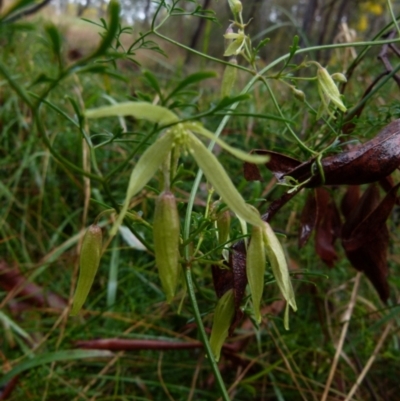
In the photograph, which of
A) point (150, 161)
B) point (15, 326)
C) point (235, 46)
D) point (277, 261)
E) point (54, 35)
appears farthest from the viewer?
point (15, 326)

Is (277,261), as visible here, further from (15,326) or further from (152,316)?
(15,326)

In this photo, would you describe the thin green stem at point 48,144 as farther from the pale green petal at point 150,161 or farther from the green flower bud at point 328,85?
the green flower bud at point 328,85

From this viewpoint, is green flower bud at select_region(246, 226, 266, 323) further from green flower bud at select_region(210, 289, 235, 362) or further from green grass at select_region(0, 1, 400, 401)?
green grass at select_region(0, 1, 400, 401)

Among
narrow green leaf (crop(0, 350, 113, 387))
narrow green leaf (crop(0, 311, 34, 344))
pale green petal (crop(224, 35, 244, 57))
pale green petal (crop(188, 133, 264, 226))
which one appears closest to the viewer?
pale green petal (crop(188, 133, 264, 226))

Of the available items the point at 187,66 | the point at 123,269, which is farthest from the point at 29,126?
the point at 187,66

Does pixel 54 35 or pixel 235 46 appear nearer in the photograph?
pixel 54 35

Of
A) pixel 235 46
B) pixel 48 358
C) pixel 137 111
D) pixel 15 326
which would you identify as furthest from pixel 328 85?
pixel 15 326

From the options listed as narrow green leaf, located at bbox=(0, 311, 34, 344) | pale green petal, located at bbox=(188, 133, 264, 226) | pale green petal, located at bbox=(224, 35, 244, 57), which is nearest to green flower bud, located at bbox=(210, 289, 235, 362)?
pale green petal, located at bbox=(188, 133, 264, 226)

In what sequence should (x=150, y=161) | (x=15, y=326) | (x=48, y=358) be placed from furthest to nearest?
1. (x=15, y=326)
2. (x=48, y=358)
3. (x=150, y=161)
